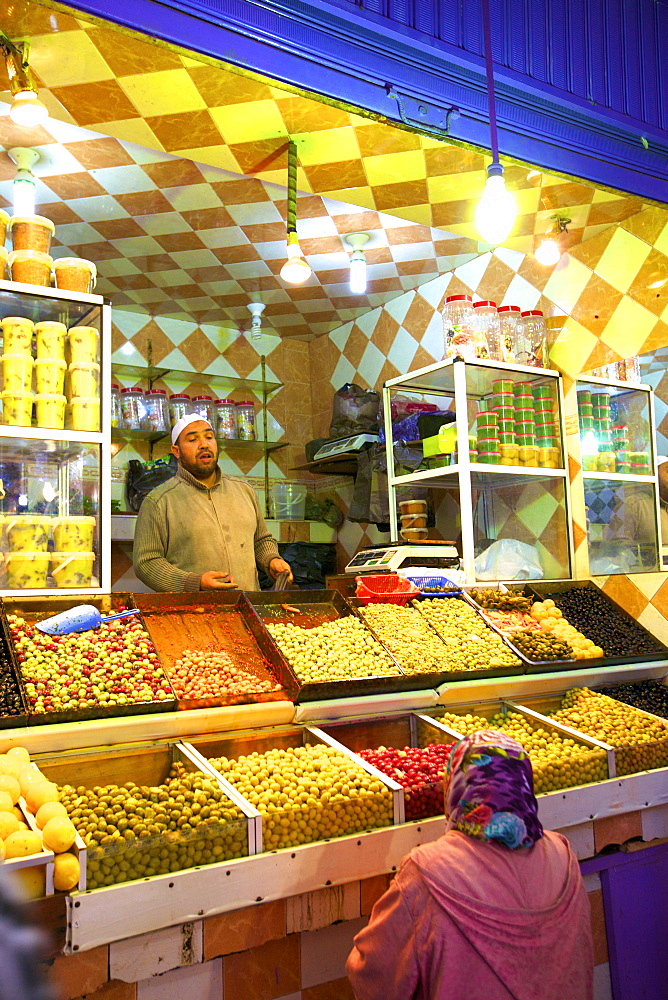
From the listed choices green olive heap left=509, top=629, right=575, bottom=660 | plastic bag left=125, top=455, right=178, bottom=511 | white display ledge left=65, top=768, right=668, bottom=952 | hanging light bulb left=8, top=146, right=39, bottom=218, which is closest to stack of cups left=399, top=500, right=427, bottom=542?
green olive heap left=509, top=629, right=575, bottom=660

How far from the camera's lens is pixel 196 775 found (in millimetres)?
2197

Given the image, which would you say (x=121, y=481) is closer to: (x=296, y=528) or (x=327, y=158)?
(x=296, y=528)

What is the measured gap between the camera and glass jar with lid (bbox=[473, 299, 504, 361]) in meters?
4.47

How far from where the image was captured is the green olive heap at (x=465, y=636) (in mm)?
3092

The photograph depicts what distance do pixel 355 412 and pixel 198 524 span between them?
80.6 inches

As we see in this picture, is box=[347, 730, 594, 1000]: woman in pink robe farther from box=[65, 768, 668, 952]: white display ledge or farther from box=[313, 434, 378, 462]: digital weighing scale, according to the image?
box=[313, 434, 378, 462]: digital weighing scale

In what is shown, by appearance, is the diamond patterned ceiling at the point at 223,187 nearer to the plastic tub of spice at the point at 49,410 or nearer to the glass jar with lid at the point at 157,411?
the glass jar with lid at the point at 157,411

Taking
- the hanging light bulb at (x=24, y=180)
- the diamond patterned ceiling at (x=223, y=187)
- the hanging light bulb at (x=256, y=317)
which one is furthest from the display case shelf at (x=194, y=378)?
the hanging light bulb at (x=24, y=180)

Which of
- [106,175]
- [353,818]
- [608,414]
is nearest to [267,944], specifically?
[353,818]

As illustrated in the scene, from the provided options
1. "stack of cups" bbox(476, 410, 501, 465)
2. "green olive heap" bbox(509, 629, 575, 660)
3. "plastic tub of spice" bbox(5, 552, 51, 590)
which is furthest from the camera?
"stack of cups" bbox(476, 410, 501, 465)

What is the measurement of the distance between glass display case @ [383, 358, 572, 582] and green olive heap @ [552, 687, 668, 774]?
109cm

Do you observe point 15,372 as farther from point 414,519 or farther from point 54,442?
point 414,519

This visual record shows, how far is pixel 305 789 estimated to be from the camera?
2.19 m

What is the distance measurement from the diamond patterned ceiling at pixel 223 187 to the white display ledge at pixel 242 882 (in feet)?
8.13
